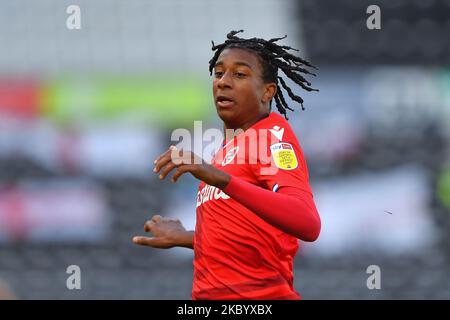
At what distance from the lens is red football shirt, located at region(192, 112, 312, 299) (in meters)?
3.85

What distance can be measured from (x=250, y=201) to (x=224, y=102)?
63cm

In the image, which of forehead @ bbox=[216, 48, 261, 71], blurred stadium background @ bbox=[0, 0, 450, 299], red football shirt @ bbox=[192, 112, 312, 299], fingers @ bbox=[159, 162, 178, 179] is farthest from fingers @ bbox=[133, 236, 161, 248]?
blurred stadium background @ bbox=[0, 0, 450, 299]

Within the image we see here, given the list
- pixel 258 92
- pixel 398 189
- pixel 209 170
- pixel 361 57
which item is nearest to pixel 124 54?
pixel 361 57

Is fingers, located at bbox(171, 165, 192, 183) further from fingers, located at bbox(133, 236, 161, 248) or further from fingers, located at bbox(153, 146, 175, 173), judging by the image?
fingers, located at bbox(133, 236, 161, 248)

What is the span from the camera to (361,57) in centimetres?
855

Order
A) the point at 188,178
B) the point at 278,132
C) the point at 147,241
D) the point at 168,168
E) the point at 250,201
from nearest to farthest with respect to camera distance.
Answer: the point at 168,168 < the point at 250,201 < the point at 278,132 < the point at 147,241 < the point at 188,178

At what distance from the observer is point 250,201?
3.57 meters

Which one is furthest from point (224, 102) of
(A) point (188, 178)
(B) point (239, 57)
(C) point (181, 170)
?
(A) point (188, 178)

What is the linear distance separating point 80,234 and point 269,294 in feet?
14.8

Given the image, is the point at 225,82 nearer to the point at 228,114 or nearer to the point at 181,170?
the point at 228,114

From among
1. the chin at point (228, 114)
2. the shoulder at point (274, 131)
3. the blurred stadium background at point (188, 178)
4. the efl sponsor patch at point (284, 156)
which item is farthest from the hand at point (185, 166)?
the blurred stadium background at point (188, 178)

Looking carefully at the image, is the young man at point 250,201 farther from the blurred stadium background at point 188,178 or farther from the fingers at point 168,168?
the blurred stadium background at point 188,178
